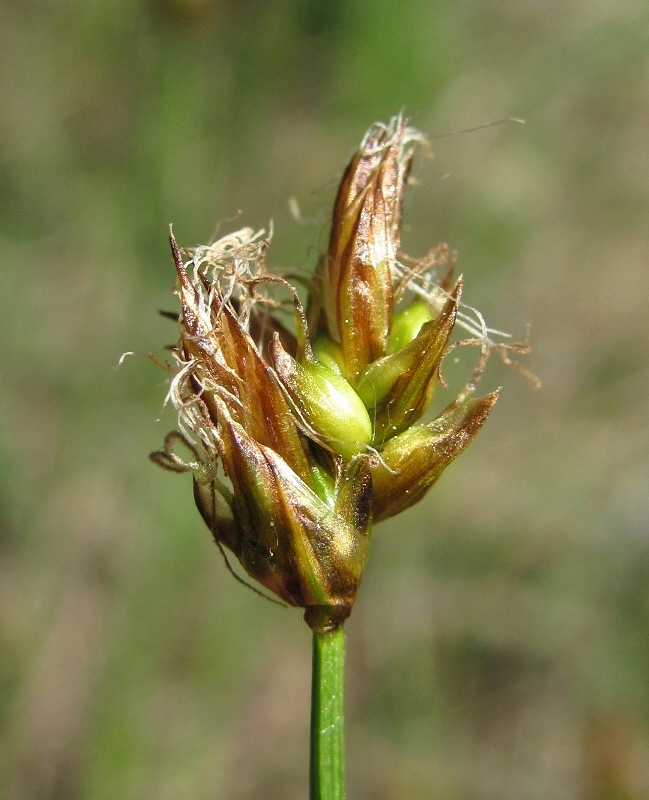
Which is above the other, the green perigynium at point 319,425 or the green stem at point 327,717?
the green perigynium at point 319,425

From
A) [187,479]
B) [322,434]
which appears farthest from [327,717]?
[187,479]

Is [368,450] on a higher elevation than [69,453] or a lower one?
lower

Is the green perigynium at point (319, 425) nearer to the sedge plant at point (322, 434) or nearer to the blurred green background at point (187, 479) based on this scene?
the sedge plant at point (322, 434)

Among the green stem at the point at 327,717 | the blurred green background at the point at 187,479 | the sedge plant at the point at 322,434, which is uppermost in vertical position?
the blurred green background at the point at 187,479

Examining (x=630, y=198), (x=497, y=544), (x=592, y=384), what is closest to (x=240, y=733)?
(x=497, y=544)

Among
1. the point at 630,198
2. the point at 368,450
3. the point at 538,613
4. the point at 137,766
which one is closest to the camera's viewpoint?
the point at 368,450

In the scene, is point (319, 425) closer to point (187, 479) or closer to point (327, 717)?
point (327, 717)

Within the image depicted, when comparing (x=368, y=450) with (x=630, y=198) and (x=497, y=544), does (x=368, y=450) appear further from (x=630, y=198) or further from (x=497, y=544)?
(x=630, y=198)

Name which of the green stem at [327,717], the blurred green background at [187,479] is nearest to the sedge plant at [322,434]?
the green stem at [327,717]
